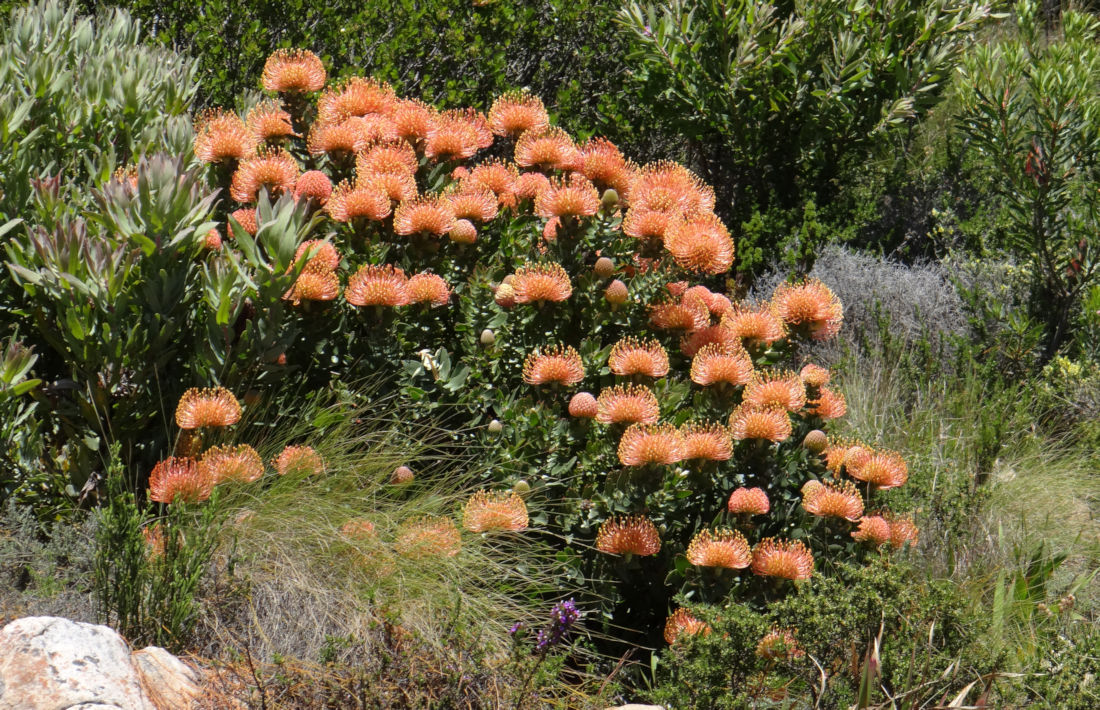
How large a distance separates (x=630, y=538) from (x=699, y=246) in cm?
102

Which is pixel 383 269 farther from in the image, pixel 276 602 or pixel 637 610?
pixel 637 610

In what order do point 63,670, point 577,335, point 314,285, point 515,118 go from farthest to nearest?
point 515,118, point 577,335, point 314,285, point 63,670

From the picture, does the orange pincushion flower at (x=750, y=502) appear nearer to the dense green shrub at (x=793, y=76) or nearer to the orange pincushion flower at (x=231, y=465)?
the orange pincushion flower at (x=231, y=465)

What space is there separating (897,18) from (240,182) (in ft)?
12.7

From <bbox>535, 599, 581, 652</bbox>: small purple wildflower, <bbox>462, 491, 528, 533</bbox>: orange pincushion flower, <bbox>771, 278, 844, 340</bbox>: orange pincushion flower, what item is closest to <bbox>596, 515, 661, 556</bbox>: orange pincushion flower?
Answer: <bbox>462, 491, 528, 533</bbox>: orange pincushion flower

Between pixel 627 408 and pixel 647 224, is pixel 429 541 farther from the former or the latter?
pixel 647 224

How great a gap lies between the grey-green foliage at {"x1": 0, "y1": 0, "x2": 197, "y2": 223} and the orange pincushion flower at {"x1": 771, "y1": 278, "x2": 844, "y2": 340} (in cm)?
229

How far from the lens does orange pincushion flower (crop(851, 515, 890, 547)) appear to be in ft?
11.1

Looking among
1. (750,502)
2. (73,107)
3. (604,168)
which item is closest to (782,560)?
(750,502)

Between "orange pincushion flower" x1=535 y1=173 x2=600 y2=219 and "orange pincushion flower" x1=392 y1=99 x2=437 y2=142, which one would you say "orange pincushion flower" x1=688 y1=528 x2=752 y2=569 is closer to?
"orange pincushion flower" x1=535 y1=173 x2=600 y2=219

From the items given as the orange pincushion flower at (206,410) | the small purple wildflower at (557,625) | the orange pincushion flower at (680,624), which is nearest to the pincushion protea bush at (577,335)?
the orange pincushion flower at (680,624)

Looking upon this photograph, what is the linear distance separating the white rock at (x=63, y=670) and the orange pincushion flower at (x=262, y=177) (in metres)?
1.78

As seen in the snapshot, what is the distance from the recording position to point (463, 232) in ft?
12.6

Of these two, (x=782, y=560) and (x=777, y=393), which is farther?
(x=777, y=393)
